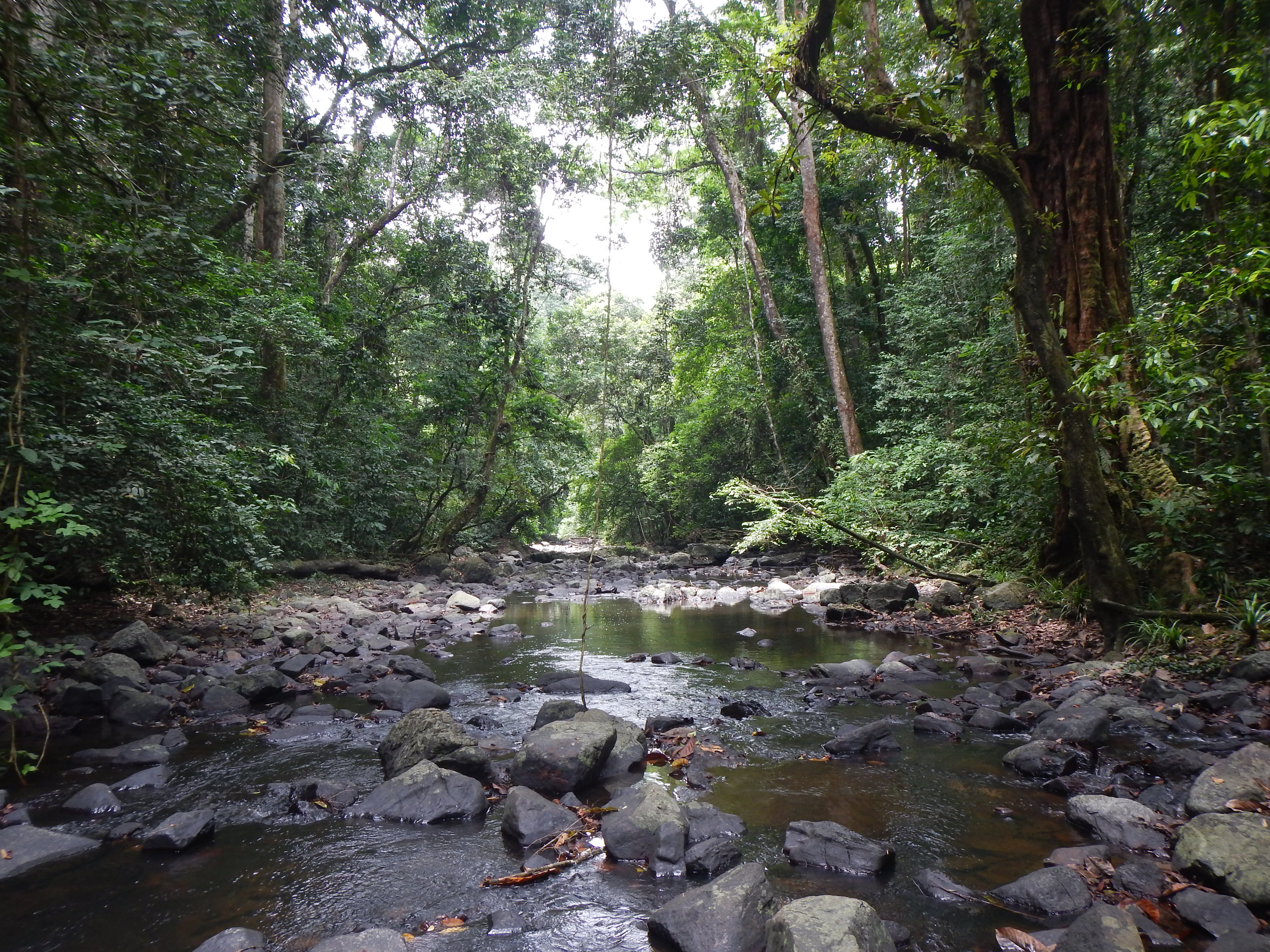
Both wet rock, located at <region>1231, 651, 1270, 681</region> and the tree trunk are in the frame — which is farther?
the tree trunk

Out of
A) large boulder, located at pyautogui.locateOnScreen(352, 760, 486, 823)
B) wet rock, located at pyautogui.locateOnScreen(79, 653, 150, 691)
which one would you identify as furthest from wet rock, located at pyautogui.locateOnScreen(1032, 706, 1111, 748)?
wet rock, located at pyautogui.locateOnScreen(79, 653, 150, 691)

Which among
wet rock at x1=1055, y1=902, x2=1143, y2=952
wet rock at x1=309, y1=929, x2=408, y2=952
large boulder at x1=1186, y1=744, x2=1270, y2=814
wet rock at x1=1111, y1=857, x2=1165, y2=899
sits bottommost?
wet rock at x1=309, y1=929, x2=408, y2=952

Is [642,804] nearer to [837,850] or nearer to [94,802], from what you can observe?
[837,850]

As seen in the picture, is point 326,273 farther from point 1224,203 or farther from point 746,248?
point 1224,203

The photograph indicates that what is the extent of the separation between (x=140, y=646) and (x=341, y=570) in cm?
761

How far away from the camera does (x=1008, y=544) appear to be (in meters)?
8.86

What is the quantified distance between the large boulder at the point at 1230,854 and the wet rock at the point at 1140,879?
0.10 metres

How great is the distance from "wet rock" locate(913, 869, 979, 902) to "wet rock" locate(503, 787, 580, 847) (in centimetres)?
156

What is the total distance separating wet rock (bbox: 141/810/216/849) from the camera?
3.02 m

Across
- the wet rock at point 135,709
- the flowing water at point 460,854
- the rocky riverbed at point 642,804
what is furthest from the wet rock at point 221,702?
the flowing water at point 460,854

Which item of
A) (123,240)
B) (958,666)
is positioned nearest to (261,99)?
(123,240)

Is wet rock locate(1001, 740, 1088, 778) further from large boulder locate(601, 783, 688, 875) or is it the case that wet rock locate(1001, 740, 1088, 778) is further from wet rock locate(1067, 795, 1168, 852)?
large boulder locate(601, 783, 688, 875)

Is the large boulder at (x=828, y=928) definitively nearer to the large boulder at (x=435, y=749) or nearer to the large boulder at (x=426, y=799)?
the large boulder at (x=426, y=799)

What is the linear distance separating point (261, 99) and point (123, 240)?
8412 mm
